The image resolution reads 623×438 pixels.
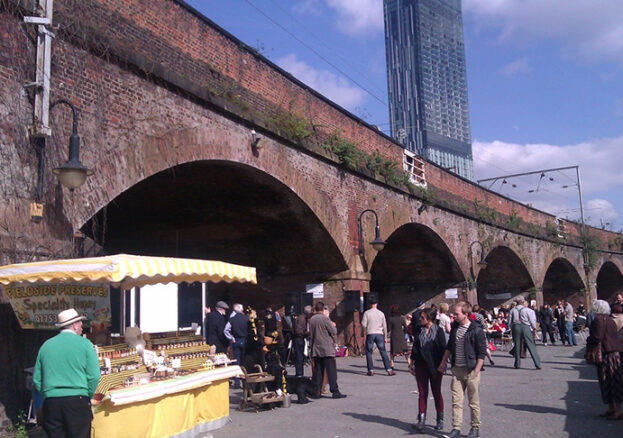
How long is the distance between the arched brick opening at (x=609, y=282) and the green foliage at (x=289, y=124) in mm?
34940

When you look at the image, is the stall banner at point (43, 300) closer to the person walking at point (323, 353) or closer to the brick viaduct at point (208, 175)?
the brick viaduct at point (208, 175)

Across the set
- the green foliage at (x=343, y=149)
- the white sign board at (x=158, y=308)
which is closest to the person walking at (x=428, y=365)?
the white sign board at (x=158, y=308)

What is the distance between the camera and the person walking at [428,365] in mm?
6945

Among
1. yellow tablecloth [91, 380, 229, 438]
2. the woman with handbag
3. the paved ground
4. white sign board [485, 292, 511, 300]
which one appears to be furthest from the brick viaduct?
white sign board [485, 292, 511, 300]

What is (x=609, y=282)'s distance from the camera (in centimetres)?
4397

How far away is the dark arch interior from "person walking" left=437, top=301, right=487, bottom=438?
31.0 m

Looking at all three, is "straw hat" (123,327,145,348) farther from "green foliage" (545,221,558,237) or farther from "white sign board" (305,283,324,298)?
"green foliage" (545,221,558,237)

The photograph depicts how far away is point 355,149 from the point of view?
50.2 ft

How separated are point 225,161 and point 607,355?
21.6 feet

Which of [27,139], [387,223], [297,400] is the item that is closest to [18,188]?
[27,139]

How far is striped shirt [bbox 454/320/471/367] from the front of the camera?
6.49 metres

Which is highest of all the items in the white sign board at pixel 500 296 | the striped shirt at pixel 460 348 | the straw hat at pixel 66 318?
the white sign board at pixel 500 296

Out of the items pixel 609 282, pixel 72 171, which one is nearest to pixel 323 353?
pixel 72 171

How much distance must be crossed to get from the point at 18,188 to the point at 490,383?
28.0 feet
